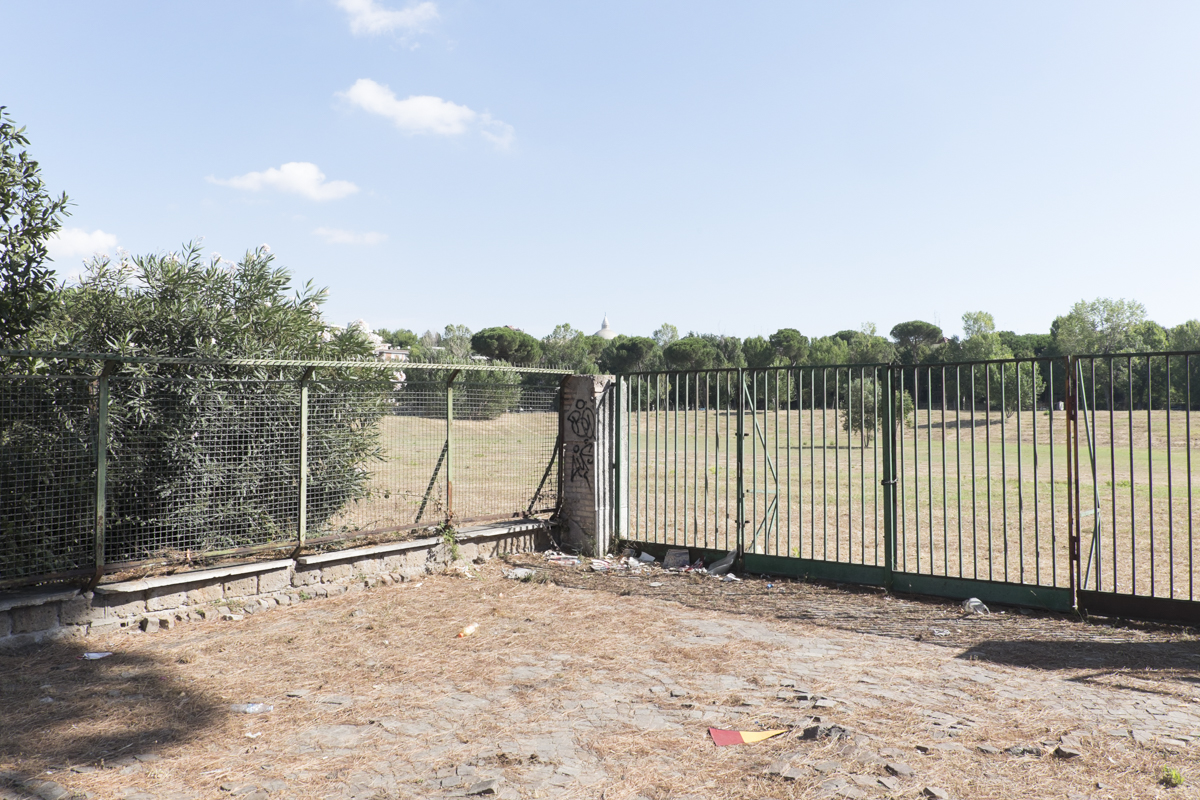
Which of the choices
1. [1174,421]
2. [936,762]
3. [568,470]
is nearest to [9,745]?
[936,762]

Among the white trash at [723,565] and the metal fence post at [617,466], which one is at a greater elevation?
the metal fence post at [617,466]

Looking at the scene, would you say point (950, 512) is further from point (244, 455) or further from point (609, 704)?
point (244, 455)

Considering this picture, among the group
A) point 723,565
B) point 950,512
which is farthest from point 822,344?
point 723,565

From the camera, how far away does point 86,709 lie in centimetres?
472

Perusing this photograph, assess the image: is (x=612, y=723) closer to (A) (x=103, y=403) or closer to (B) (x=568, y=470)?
(A) (x=103, y=403)

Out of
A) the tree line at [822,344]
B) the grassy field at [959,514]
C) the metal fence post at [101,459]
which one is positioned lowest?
the grassy field at [959,514]

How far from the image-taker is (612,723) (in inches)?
177

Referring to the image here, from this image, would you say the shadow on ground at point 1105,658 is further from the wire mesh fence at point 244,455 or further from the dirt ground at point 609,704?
the wire mesh fence at point 244,455

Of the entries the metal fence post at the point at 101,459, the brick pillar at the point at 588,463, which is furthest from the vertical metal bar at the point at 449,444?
the metal fence post at the point at 101,459

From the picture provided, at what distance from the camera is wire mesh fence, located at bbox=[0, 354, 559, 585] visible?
5988 millimetres

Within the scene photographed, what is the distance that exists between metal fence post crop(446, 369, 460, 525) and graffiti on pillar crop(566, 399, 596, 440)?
64.7 inches

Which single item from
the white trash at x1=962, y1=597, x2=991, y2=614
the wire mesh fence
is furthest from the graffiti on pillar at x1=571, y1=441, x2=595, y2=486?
the white trash at x1=962, y1=597, x2=991, y2=614

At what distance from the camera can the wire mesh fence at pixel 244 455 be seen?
19.6 feet

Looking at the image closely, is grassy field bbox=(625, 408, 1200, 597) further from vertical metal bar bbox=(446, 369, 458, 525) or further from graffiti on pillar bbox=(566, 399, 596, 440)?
vertical metal bar bbox=(446, 369, 458, 525)
